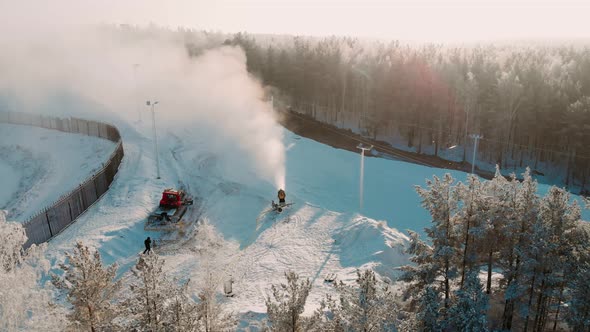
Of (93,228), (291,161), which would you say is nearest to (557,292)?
(93,228)

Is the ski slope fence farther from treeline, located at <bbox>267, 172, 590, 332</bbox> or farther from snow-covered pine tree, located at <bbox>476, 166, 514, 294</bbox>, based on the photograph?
snow-covered pine tree, located at <bbox>476, 166, 514, 294</bbox>

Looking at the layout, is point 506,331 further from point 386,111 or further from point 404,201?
point 386,111

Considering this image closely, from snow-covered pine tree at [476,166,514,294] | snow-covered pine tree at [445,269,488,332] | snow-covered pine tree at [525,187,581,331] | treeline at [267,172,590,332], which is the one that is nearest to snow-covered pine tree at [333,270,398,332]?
treeline at [267,172,590,332]

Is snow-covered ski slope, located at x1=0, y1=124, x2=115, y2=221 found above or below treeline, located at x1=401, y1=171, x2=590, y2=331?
below

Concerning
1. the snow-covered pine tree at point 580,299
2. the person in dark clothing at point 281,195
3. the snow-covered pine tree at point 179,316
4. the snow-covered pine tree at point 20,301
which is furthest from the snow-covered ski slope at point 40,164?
the snow-covered pine tree at point 580,299

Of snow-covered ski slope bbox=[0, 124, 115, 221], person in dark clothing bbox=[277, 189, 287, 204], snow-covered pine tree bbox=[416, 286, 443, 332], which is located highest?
snow-covered pine tree bbox=[416, 286, 443, 332]

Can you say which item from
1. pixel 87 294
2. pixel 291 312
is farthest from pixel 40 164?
pixel 291 312
